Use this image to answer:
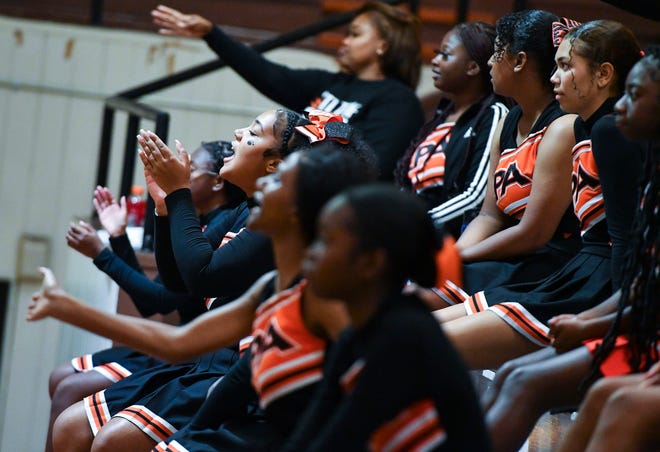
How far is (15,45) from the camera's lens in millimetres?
5469

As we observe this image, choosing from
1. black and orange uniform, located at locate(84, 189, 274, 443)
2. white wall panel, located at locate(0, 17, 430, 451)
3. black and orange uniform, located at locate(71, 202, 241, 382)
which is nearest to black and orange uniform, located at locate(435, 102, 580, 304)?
black and orange uniform, located at locate(84, 189, 274, 443)

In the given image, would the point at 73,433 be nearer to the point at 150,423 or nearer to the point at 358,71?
the point at 150,423

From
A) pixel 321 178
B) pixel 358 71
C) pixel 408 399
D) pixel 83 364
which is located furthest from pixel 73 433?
pixel 358 71

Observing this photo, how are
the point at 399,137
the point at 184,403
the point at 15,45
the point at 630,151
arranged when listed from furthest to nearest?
the point at 15,45
the point at 399,137
the point at 184,403
the point at 630,151

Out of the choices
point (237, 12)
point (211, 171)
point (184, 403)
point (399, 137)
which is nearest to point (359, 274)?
point (184, 403)

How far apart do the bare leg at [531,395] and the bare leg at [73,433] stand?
1.17m

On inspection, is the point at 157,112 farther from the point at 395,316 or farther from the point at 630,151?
the point at 395,316

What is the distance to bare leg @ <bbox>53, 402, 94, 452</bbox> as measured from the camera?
9.56ft

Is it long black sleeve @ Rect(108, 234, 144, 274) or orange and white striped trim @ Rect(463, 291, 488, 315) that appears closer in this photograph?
orange and white striped trim @ Rect(463, 291, 488, 315)

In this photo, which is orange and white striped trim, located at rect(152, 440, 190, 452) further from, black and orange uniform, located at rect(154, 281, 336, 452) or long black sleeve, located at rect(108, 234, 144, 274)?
long black sleeve, located at rect(108, 234, 144, 274)

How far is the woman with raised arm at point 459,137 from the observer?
333 centimetres

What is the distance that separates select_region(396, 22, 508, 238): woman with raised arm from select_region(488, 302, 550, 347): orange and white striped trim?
794 millimetres

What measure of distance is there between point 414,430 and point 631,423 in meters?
0.46

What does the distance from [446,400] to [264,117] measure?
137cm
